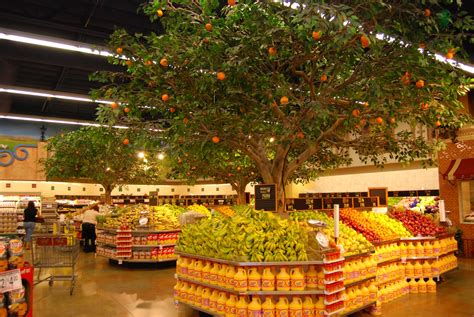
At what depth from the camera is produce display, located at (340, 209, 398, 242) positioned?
6.97 meters

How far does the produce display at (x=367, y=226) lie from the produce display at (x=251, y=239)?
1851 mm

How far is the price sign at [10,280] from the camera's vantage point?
3.81 metres

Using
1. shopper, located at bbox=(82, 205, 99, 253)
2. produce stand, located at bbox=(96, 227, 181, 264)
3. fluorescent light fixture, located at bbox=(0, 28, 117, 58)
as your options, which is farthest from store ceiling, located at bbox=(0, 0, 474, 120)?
shopper, located at bbox=(82, 205, 99, 253)

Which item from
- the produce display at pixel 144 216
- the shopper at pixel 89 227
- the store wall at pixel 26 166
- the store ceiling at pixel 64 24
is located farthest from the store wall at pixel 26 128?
the produce display at pixel 144 216

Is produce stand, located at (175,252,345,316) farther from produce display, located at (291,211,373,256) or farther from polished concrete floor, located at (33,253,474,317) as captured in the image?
polished concrete floor, located at (33,253,474,317)

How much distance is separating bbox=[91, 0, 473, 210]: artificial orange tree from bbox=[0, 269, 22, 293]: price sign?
2.49 m

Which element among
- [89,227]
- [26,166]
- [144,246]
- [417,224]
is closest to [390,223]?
[417,224]

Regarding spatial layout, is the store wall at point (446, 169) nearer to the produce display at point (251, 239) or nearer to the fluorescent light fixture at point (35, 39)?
the produce display at point (251, 239)

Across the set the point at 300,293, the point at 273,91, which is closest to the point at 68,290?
the point at 300,293

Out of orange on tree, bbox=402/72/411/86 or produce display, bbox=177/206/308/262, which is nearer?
orange on tree, bbox=402/72/411/86

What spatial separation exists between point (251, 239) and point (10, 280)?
9.02 feet

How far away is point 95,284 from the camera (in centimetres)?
848

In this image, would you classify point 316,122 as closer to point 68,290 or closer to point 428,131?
point 68,290

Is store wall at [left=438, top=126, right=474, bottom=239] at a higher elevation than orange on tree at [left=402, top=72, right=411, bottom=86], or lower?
lower
